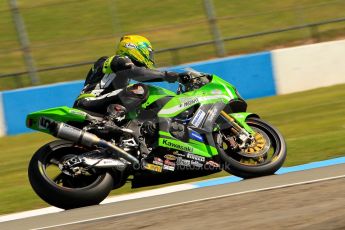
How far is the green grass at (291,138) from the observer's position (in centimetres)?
840

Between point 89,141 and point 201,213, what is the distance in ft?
5.33

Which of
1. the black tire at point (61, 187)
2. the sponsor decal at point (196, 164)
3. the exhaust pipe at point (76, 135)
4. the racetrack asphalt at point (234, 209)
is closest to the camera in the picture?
the racetrack asphalt at point (234, 209)

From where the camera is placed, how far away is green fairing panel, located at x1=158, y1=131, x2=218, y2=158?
7.05 metres

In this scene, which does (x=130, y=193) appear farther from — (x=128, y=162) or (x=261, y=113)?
(x=261, y=113)

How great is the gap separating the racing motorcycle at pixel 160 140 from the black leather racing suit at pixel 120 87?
10 cm

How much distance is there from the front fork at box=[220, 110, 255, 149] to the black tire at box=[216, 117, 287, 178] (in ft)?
0.36

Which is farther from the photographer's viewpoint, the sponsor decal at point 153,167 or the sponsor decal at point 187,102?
the sponsor decal at point 187,102

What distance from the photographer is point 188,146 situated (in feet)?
23.3

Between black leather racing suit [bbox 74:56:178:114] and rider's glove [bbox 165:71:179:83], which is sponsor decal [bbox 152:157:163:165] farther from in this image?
rider's glove [bbox 165:71:179:83]

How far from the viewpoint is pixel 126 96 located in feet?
23.1

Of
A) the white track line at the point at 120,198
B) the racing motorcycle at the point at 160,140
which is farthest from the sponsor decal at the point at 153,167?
the white track line at the point at 120,198

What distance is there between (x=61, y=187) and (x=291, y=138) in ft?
15.1

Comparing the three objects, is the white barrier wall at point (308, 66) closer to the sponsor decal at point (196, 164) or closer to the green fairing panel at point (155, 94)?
the green fairing panel at point (155, 94)

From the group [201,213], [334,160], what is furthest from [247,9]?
[201,213]
